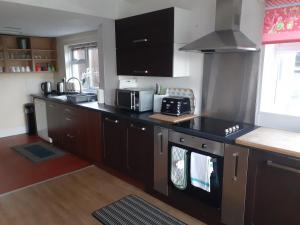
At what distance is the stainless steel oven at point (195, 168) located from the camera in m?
2.02

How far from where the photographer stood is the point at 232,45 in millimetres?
1876

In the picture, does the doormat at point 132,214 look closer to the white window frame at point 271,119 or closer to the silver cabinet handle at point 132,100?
the silver cabinet handle at point 132,100

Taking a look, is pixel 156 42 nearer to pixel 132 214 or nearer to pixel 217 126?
pixel 217 126

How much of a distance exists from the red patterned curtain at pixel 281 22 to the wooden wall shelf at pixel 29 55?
4.56m

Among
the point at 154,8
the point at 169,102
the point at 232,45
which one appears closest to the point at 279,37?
the point at 232,45

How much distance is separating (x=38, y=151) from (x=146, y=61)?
2613mm

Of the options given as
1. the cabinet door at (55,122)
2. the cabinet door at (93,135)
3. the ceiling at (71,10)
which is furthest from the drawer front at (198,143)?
the cabinet door at (55,122)

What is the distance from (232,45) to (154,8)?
5.02 ft

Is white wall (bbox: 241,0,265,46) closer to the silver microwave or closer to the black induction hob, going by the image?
the black induction hob

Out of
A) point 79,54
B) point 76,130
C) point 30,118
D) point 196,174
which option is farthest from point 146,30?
point 30,118

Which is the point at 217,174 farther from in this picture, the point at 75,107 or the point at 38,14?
the point at 38,14

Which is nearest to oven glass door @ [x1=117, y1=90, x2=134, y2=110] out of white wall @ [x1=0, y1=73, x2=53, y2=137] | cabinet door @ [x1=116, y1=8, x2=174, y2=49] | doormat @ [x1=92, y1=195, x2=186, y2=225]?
cabinet door @ [x1=116, y1=8, x2=174, y2=49]

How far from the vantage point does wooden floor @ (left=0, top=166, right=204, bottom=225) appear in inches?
90.1

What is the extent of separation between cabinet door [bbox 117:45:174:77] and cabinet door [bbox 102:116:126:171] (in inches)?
26.3
